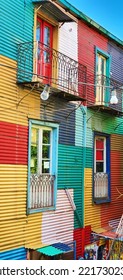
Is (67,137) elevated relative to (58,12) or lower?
lower

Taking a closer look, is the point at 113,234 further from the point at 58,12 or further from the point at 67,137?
the point at 58,12

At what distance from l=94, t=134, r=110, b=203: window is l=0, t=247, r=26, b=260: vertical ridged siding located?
418 cm

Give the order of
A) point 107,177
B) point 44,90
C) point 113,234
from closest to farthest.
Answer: point 44,90
point 113,234
point 107,177

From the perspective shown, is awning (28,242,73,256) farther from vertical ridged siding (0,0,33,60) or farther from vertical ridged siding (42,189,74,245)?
vertical ridged siding (0,0,33,60)

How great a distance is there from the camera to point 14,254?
30.9 ft

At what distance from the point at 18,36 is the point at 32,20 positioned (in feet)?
2.92

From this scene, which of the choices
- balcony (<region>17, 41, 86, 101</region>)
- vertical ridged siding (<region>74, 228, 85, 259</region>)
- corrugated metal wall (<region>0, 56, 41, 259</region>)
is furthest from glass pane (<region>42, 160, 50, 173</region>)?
vertical ridged siding (<region>74, 228, 85, 259</region>)

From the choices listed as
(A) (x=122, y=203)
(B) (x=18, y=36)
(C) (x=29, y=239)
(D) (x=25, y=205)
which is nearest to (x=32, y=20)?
(B) (x=18, y=36)

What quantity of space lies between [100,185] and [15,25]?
6.51m

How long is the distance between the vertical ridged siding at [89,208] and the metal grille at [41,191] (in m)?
2.14

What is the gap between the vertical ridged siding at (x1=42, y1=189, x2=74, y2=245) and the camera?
10.6m

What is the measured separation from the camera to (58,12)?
11078mm

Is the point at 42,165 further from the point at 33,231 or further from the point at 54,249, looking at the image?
the point at 54,249

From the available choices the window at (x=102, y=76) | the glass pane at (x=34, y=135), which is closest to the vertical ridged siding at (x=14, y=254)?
the glass pane at (x=34, y=135)
